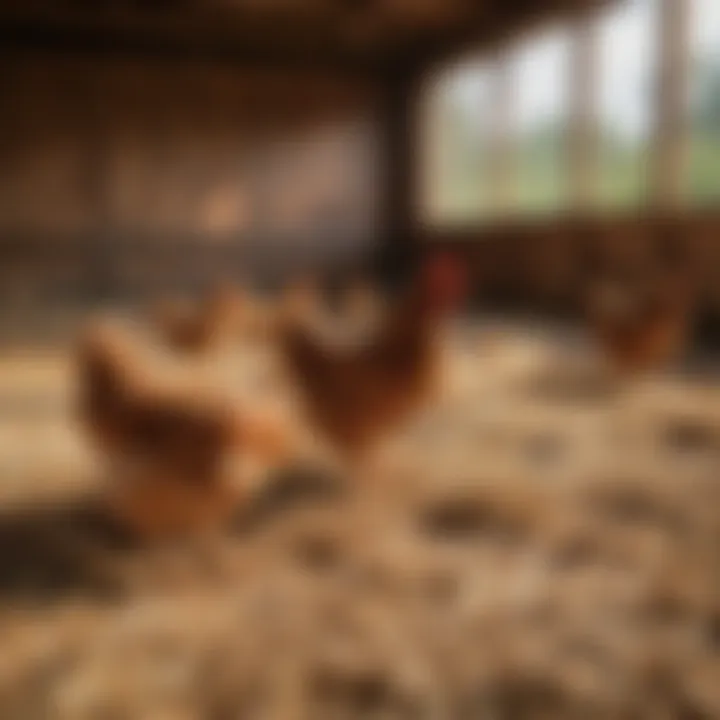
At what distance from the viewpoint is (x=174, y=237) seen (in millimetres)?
6164

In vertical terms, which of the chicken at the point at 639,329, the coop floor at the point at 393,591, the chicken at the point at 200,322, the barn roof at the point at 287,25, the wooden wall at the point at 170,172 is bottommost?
the coop floor at the point at 393,591

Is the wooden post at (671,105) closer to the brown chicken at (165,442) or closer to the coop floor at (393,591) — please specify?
the coop floor at (393,591)

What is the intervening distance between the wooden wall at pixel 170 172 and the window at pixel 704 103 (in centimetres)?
287

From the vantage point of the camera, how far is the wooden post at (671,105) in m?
4.40

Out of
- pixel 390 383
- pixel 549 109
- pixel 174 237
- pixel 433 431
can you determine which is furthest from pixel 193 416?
pixel 174 237

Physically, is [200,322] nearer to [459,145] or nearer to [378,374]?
[378,374]

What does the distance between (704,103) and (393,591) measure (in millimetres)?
3841

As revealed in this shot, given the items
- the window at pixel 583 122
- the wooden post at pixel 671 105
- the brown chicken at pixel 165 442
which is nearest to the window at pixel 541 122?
the window at pixel 583 122

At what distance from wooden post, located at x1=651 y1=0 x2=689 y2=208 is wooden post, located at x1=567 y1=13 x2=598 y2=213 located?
0.57 metres

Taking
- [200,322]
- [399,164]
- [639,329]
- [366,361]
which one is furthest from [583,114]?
[366,361]

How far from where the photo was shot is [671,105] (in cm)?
449

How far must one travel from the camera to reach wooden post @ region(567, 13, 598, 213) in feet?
16.6

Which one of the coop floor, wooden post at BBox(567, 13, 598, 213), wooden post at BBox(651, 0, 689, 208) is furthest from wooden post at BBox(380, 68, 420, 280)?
the coop floor

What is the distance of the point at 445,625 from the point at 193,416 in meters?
0.53
